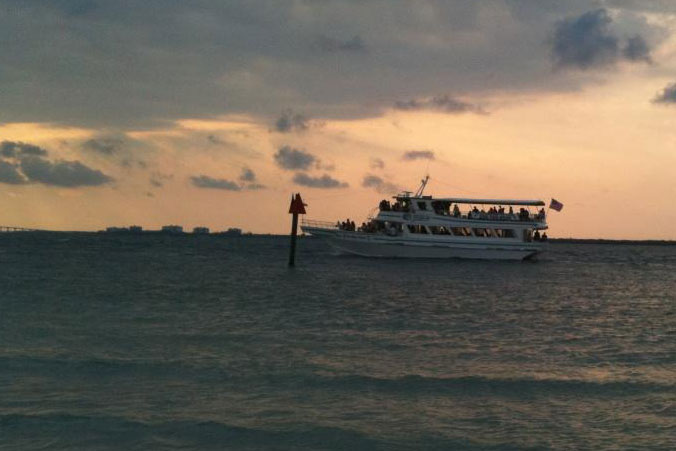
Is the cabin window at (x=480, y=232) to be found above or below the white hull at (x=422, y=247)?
above

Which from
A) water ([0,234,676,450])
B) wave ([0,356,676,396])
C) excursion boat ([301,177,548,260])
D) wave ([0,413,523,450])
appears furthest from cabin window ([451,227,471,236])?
wave ([0,413,523,450])

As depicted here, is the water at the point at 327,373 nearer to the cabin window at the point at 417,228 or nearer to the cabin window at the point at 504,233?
the cabin window at the point at 417,228

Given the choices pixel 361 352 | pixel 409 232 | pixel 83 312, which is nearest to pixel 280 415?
pixel 361 352

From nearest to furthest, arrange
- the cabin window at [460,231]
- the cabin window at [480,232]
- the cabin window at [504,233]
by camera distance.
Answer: the cabin window at [460,231] → the cabin window at [480,232] → the cabin window at [504,233]

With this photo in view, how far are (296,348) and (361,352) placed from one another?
163 cm

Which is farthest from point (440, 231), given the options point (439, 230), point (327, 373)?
point (327, 373)

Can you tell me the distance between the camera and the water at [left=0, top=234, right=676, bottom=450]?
35.0ft

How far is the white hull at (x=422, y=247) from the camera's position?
211 ft

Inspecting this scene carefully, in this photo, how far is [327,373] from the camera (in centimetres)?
1466

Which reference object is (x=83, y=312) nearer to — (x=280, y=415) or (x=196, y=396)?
(x=196, y=396)

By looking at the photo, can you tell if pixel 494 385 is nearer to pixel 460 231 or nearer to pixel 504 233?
pixel 460 231

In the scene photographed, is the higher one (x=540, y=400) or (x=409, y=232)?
(x=409, y=232)

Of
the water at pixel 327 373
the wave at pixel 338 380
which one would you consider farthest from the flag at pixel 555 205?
the wave at pixel 338 380

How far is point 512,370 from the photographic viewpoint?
15547 mm
